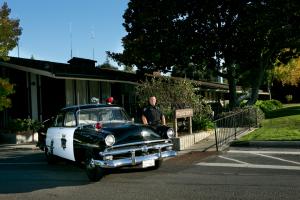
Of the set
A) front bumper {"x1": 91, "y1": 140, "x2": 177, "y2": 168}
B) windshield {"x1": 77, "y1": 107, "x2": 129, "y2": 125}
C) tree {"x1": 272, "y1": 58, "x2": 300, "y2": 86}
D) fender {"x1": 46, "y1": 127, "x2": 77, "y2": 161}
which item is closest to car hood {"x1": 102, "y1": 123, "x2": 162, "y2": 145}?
front bumper {"x1": 91, "y1": 140, "x2": 177, "y2": 168}

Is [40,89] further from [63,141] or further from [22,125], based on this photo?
[63,141]

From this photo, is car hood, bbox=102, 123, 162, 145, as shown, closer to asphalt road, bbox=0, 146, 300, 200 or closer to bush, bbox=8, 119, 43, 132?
asphalt road, bbox=0, 146, 300, 200

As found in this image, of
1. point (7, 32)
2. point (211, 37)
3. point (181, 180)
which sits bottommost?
point (181, 180)

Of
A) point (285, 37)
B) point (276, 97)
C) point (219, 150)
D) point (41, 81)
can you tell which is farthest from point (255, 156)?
point (276, 97)

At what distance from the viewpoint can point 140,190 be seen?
887 cm

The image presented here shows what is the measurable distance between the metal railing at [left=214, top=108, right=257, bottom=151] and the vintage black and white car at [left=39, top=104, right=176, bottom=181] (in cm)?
401

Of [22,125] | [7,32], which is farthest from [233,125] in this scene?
[7,32]

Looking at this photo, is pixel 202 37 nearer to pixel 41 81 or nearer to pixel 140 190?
pixel 41 81

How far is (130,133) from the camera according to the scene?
1000cm

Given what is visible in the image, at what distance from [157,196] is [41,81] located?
16.1 m

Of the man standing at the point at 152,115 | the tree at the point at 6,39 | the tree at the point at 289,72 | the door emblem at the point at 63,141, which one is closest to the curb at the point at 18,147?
the tree at the point at 6,39

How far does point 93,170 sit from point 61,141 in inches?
78.8

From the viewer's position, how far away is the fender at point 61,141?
11.0 metres

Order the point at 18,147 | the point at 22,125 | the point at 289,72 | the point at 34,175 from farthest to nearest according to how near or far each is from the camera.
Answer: the point at 289,72 → the point at 22,125 → the point at 18,147 → the point at 34,175
